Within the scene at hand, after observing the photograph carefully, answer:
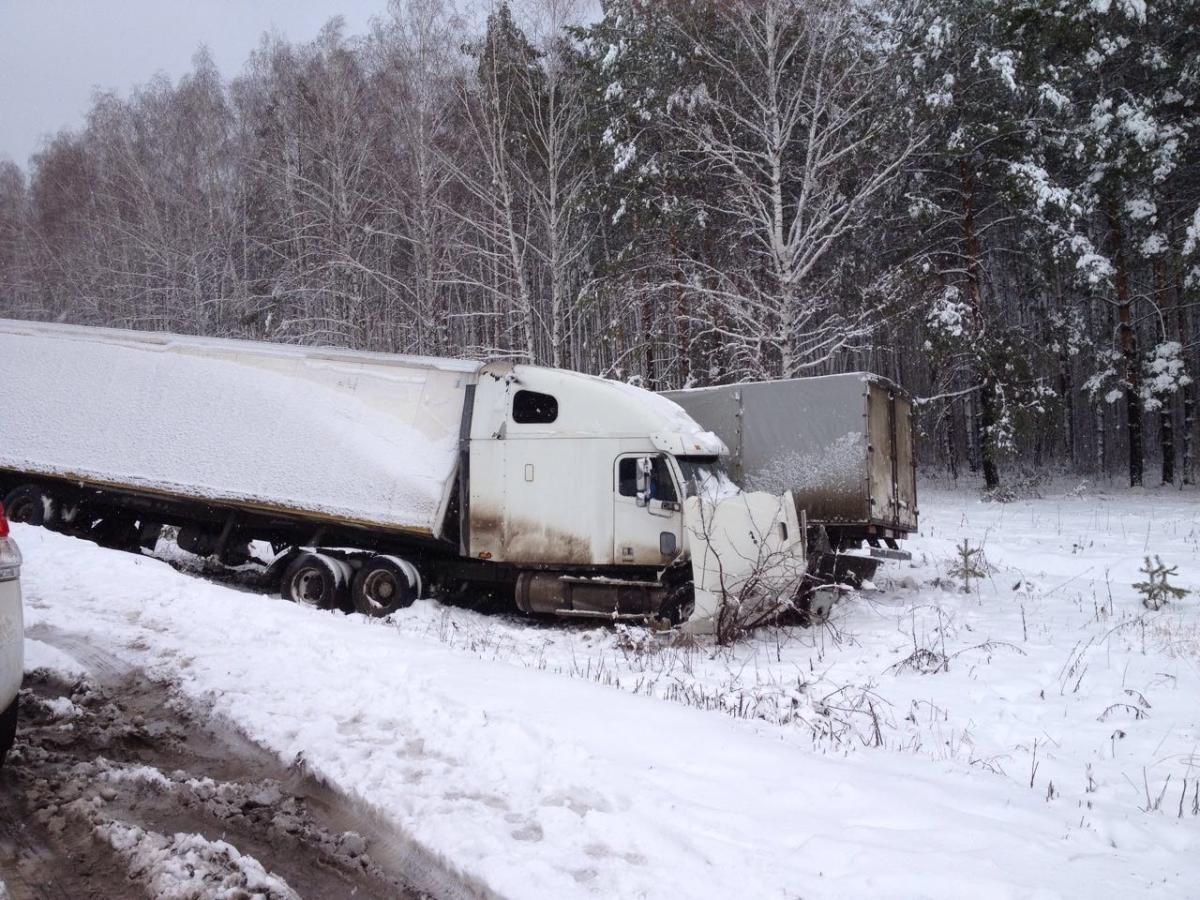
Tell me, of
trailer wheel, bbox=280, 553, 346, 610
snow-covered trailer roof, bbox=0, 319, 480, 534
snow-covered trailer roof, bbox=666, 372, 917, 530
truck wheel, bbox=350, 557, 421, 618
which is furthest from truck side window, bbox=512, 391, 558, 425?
snow-covered trailer roof, bbox=666, 372, 917, 530

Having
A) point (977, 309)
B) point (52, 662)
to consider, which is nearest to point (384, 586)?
point (52, 662)

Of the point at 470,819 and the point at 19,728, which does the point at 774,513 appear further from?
the point at 19,728

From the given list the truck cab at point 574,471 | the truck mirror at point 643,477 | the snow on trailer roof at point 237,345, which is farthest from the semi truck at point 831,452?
the snow on trailer roof at point 237,345

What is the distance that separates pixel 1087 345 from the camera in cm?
2400

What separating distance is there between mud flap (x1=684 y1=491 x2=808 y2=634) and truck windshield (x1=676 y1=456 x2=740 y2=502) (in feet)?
1.10

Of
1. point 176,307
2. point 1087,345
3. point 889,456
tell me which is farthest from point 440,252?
point 1087,345

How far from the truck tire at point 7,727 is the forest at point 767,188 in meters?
14.2

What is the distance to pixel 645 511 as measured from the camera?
8.85 m

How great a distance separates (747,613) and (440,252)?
18.4 meters

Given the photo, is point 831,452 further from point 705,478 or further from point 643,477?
point 643,477

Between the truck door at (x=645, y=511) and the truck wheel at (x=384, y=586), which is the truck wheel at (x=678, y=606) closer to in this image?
the truck door at (x=645, y=511)

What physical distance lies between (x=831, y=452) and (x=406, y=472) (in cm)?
544

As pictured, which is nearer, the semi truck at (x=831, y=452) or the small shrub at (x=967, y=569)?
the small shrub at (x=967, y=569)

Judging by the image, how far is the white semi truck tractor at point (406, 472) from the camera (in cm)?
882
